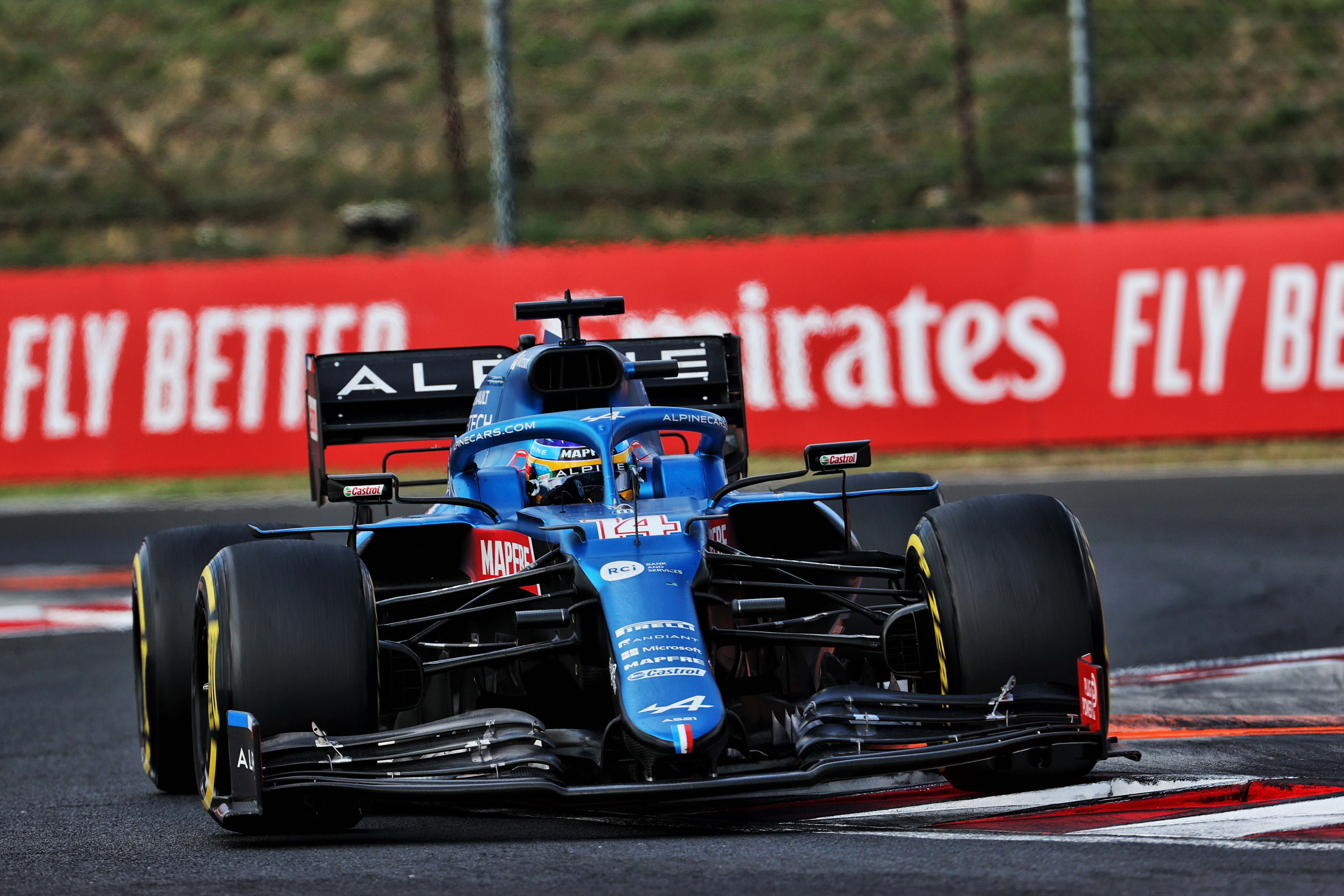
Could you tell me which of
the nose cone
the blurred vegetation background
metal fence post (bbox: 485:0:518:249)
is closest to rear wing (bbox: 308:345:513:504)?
the nose cone

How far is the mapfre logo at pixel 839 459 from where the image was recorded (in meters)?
5.97

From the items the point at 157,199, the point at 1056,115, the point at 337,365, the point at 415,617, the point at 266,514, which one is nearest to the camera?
the point at 415,617

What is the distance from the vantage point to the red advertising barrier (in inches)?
614

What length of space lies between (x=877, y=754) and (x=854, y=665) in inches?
47.6

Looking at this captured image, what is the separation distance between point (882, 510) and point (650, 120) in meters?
21.2

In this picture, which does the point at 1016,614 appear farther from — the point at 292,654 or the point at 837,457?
the point at 292,654

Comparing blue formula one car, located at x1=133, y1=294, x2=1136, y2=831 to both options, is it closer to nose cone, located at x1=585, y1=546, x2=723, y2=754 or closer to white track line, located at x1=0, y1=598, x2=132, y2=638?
nose cone, located at x1=585, y1=546, x2=723, y2=754

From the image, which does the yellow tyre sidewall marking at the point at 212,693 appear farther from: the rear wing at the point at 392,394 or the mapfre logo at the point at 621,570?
the rear wing at the point at 392,394

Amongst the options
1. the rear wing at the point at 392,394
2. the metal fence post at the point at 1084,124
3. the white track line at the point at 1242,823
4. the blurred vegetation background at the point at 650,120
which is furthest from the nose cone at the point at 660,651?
the blurred vegetation background at the point at 650,120

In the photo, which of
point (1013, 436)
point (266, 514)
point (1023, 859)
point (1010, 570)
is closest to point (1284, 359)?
point (1013, 436)

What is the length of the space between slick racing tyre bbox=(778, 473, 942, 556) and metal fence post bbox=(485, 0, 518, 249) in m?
9.68

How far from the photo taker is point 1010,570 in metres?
5.44

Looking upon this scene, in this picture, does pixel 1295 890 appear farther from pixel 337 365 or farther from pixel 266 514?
pixel 266 514

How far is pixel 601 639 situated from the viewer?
18.1 feet
